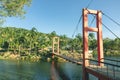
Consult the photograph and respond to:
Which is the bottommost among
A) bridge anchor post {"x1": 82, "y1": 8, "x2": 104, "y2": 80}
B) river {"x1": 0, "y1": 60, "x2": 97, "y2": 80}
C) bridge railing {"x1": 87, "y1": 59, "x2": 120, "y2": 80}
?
river {"x1": 0, "y1": 60, "x2": 97, "y2": 80}

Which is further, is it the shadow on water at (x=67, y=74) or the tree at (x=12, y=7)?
the shadow on water at (x=67, y=74)

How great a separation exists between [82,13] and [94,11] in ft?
3.38

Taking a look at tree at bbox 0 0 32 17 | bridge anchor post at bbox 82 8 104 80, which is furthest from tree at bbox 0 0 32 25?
bridge anchor post at bbox 82 8 104 80

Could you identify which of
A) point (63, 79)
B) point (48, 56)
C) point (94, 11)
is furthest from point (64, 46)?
point (94, 11)

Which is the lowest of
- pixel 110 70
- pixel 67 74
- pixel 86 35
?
pixel 67 74

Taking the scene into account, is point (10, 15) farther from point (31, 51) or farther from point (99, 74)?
point (31, 51)

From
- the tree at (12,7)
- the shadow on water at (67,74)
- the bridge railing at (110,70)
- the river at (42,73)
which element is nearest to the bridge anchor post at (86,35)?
the bridge railing at (110,70)

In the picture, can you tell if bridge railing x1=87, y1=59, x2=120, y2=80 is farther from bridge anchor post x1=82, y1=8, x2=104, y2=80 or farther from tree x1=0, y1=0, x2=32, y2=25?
tree x1=0, y1=0, x2=32, y2=25

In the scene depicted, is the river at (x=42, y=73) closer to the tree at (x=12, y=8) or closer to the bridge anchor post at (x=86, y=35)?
the bridge anchor post at (x=86, y=35)

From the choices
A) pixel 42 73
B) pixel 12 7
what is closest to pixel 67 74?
pixel 42 73

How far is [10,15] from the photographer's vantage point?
38.4 ft

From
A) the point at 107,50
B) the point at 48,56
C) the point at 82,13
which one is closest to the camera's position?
the point at 82,13

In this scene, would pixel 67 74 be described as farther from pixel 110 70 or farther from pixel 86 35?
pixel 110 70

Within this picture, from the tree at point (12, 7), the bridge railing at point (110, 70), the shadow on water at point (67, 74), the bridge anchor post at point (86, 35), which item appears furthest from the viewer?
the shadow on water at point (67, 74)
